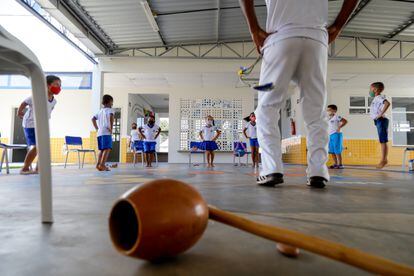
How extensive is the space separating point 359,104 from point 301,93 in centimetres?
1146

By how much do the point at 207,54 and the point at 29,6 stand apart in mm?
4755

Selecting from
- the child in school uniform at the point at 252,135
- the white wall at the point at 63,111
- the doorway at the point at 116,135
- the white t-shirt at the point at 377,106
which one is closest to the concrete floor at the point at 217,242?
the white t-shirt at the point at 377,106

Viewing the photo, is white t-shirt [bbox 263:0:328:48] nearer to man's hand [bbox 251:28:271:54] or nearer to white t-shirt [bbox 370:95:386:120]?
man's hand [bbox 251:28:271:54]

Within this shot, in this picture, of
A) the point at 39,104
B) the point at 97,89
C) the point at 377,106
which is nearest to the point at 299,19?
the point at 39,104

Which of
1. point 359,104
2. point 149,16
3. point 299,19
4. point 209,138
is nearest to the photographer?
point 299,19

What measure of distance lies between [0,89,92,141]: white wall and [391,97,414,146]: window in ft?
38.5

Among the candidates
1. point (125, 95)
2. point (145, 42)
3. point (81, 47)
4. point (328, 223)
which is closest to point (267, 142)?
point (328, 223)

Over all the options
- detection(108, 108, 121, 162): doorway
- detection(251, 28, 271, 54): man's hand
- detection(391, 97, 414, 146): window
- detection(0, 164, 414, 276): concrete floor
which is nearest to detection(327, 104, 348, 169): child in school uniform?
detection(251, 28, 271, 54): man's hand

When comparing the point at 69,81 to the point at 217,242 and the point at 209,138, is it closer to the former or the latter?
the point at 209,138

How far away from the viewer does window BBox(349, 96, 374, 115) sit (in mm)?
11852

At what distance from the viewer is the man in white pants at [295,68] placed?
5.96ft

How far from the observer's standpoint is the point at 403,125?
39.6 feet

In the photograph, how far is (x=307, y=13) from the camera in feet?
5.96

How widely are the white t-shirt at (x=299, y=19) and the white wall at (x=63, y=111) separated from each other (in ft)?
36.5
